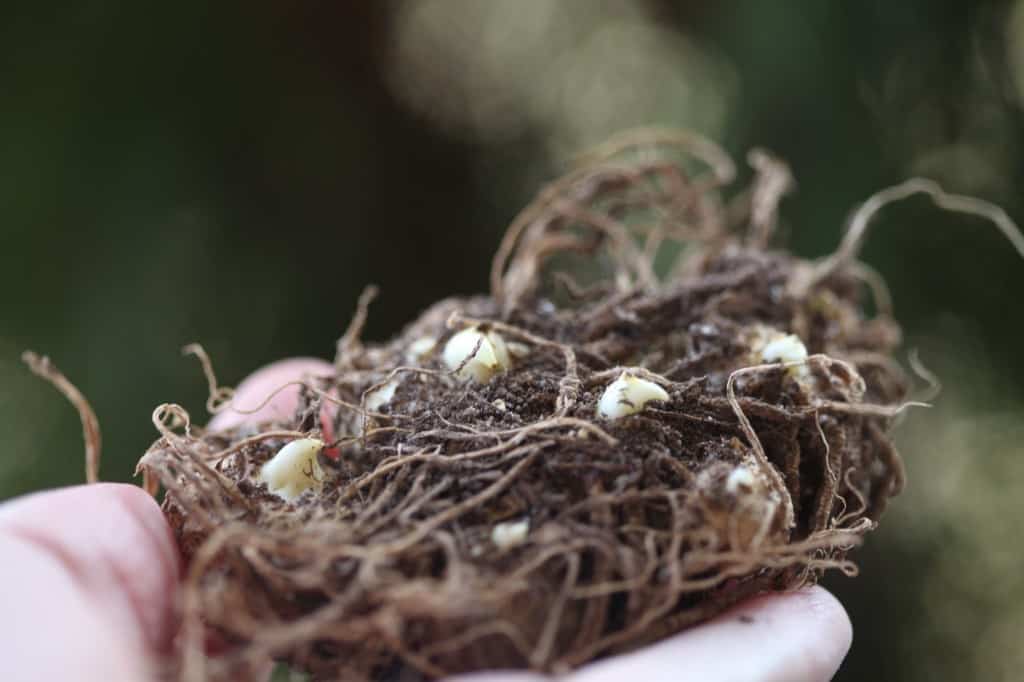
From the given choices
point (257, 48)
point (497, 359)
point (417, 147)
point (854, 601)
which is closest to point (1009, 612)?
point (854, 601)

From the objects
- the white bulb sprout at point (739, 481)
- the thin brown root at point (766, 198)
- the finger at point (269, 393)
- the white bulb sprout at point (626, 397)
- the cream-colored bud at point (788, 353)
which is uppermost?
the thin brown root at point (766, 198)

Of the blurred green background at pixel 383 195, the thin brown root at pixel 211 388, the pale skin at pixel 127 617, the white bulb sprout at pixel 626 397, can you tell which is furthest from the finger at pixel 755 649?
the blurred green background at pixel 383 195

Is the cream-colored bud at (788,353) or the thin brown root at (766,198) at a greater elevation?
the thin brown root at (766,198)

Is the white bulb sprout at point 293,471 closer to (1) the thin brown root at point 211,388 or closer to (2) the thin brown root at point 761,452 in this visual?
(1) the thin brown root at point 211,388

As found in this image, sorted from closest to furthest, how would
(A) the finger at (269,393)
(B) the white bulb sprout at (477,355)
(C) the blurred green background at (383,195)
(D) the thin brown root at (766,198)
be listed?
(B) the white bulb sprout at (477,355) → (A) the finger at (269,393) → (D) the thin brown root at (766,198) → (C) the blurred green background at (383,195)

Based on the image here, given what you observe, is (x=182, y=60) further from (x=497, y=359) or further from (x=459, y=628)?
(x=459, y=628)

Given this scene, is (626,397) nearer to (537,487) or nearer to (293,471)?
(537,487)

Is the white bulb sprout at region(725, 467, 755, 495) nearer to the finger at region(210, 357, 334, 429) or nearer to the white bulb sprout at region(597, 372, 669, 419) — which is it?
the white bulb sprout at region(597, 372, 669, 419)
